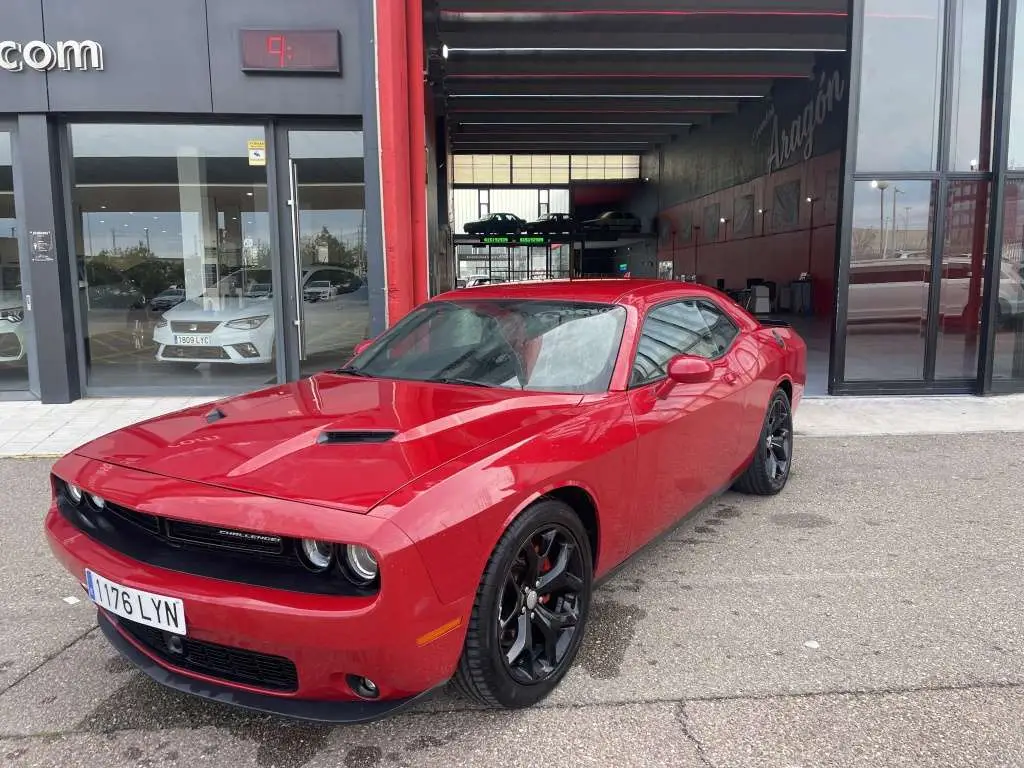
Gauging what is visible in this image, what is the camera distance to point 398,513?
2.03 meters

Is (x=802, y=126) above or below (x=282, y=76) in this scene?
above

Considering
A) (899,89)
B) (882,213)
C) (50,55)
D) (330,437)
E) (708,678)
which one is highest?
(50,55)

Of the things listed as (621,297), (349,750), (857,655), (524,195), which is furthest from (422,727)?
(524,195)

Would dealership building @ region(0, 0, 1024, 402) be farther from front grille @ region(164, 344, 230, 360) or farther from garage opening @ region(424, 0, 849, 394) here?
garage opening @ region(424, 0, 849, 394)

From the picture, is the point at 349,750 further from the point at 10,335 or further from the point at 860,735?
the point at 10,335

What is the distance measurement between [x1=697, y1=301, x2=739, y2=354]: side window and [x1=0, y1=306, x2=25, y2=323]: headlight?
773 centimetres

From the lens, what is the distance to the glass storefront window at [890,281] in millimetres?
8469

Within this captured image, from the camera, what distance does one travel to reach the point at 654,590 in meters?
3.48

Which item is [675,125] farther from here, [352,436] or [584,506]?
[352,436]

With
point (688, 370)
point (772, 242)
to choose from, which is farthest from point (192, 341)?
point (772, 242)

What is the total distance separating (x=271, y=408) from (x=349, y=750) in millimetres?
1352

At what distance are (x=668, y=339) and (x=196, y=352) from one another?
6.88 metres

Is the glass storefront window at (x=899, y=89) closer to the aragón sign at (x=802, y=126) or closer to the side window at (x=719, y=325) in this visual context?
the side window at (x=719, y=325)

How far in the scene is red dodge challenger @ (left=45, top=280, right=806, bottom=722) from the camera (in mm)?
2029
